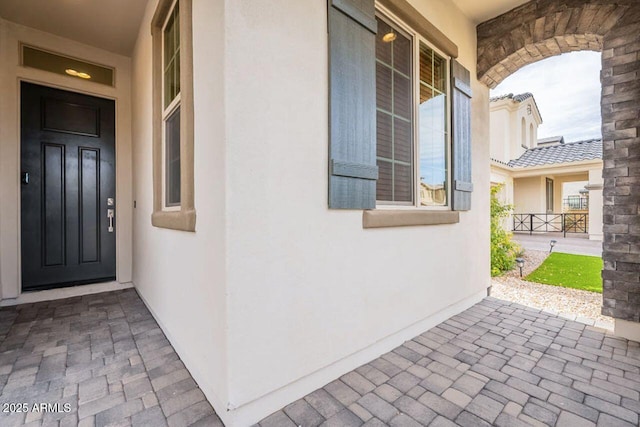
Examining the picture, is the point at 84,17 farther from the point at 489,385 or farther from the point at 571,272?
the point at 571,272

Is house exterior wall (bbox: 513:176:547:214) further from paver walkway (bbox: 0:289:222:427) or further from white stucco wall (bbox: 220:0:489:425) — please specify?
paver walkway (bbox: 0:289:222:427)

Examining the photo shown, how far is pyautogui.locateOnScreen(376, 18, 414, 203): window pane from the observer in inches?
96.3

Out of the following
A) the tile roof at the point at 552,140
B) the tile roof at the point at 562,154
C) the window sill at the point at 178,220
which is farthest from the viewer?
the tile roof at the point at 552,140

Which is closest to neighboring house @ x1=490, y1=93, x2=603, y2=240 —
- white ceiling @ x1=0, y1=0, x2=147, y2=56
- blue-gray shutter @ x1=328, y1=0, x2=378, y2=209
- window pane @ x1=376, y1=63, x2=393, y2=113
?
window pane @ x1=376, y1=63, x2=393, y2=113

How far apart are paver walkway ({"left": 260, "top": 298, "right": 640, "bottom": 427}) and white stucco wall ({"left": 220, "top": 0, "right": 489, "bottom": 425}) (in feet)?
0.54

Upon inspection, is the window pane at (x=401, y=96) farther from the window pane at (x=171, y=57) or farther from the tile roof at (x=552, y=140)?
the tile roof at (x=552, y=140)

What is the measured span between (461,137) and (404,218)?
4.88 ft

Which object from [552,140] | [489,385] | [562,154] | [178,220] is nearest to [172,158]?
[178,220]

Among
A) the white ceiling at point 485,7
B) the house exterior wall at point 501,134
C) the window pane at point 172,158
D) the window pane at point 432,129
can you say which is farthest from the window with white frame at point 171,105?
the house exterior wall at point 501,134

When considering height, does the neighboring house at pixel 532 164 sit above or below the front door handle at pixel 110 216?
above

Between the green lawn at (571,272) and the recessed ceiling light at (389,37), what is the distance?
4.44 m

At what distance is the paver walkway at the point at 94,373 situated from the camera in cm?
154

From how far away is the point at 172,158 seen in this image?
2.51 metres

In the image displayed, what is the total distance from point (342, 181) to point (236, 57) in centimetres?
93
